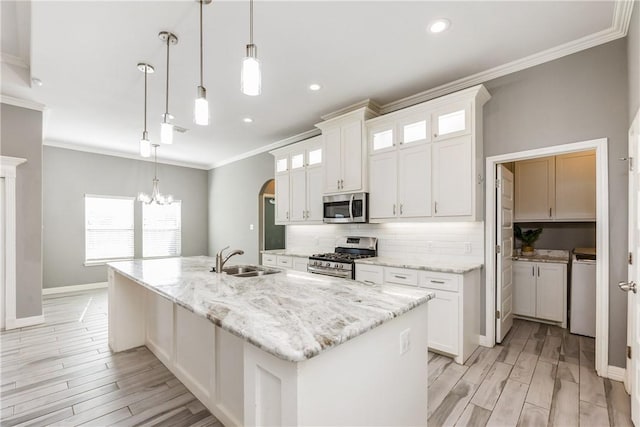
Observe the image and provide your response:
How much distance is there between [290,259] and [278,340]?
3559 millimetres

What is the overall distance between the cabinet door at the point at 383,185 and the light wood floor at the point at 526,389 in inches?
65.2

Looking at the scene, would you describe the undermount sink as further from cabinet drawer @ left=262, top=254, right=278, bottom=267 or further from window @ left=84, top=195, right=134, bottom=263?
window @ left=84, top=195, right=134, bottom=263

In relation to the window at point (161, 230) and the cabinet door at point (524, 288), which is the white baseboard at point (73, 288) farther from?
the cabinet door at point (524, 288)

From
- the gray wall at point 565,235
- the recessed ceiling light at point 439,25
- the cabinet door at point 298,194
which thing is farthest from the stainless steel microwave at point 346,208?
the gray wall at point 565,235

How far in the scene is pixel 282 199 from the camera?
5.15 metres

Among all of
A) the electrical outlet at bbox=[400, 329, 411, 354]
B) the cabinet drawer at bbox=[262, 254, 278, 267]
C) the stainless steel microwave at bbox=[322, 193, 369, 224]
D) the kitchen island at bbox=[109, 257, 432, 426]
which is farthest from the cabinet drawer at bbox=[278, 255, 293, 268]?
the electrical outlet at bbox=[400, 329, 411, 354]

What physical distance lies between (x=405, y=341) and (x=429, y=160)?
2241 mm

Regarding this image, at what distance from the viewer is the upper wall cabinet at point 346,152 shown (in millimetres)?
3797

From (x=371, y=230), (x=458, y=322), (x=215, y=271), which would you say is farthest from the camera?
(x=371, y=230)

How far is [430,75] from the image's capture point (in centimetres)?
317

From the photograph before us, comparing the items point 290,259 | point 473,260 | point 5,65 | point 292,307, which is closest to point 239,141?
point 290,259

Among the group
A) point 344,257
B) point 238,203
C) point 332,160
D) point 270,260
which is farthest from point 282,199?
point 238,203

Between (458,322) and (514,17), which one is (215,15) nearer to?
(514,17)

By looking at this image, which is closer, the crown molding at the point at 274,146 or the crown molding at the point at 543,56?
the crown molding at the point at 543,56
